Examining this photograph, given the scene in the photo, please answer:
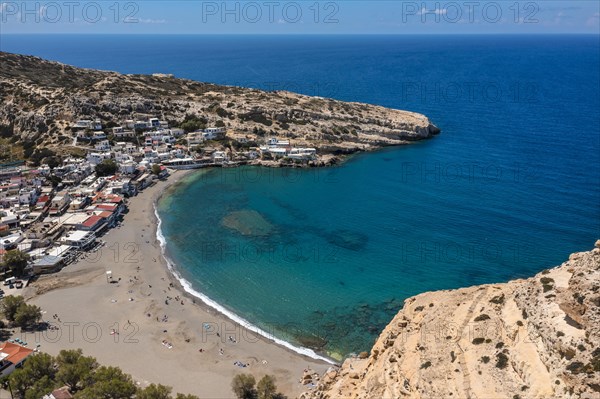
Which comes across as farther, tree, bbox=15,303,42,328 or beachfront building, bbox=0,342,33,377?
tree, bbox=15,303,42,328

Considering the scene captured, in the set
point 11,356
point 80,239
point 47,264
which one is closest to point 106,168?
point 80,239

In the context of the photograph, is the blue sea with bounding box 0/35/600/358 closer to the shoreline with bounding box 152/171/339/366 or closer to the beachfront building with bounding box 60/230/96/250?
the shoreline with bounding box 152/171/339/366

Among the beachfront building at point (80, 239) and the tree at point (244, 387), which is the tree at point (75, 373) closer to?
the tree at point (244, 387)

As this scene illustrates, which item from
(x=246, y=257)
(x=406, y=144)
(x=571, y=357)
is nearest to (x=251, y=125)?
(x=406, y=144)

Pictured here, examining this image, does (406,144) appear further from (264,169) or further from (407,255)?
(407,255)

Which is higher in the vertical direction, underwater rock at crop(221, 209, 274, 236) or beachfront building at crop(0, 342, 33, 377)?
underwater rock at crop(221, 209, 274, 236)

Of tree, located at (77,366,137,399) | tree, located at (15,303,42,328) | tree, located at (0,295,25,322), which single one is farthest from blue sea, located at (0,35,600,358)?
tree, located at (0,295,25,322)

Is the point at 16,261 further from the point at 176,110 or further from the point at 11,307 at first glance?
the point at 176,110
